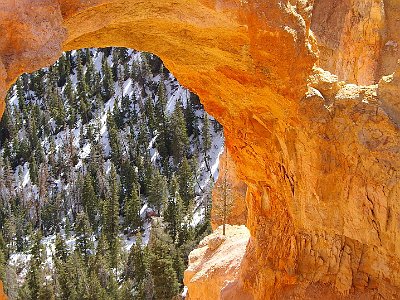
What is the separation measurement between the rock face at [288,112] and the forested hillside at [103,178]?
24.4 meters

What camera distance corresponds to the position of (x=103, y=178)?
6988 cm

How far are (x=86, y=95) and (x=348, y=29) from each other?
75582 mm


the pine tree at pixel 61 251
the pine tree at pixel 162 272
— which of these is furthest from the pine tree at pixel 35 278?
the pine tree at pixel 162 272

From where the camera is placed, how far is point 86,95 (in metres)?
89.0

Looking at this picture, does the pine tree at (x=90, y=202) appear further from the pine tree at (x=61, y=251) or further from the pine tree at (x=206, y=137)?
the pine tree at (x=206, y=137)

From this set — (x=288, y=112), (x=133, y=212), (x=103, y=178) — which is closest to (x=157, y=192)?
(x=133, y=212)

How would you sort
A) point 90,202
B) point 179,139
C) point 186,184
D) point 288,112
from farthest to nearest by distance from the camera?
1. point 179,139
2. point 90,202
3. point 186,184
4. point 288,112

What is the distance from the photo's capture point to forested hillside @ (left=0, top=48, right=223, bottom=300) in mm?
46625

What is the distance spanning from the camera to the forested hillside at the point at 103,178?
46625 millimetres

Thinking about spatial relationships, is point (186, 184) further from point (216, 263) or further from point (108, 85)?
point (216, 263)

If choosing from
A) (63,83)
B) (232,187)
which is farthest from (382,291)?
(63,83)

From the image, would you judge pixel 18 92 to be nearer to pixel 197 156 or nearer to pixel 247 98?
pixel 197 156

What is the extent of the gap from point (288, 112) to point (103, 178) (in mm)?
59922

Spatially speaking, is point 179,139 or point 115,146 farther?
point 115,146
